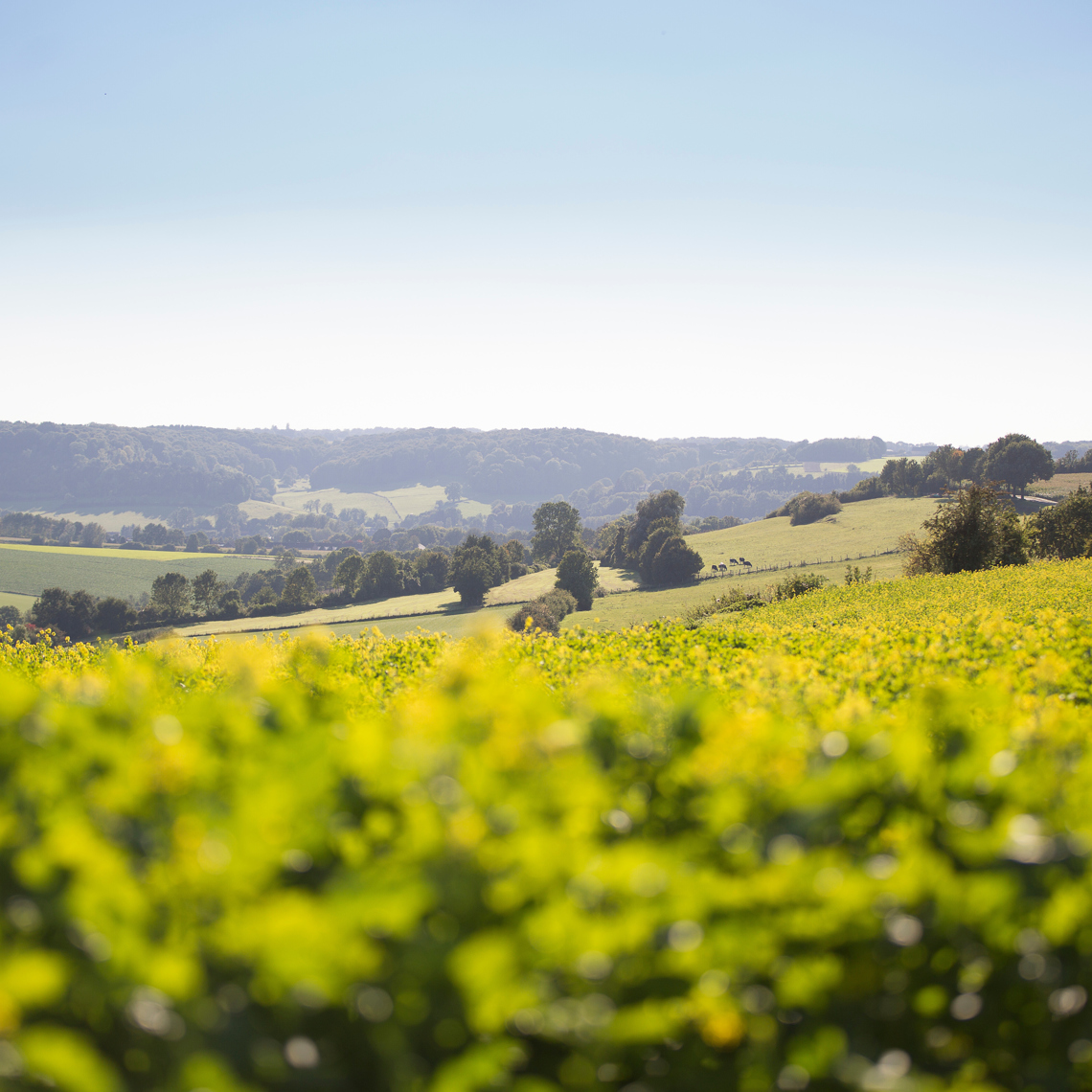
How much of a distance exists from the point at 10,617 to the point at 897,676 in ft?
295

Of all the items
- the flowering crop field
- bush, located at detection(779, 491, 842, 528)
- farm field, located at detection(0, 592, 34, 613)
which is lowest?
farm field, located at detection(0, 592, 34, 613)

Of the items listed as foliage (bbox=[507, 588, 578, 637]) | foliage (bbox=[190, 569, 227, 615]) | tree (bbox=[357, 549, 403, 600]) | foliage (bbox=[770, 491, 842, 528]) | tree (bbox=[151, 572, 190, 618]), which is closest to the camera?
foliage (bbox=[507, 588, 578, 637])

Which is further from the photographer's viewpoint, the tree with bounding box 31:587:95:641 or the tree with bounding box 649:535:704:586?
the tree with bounding box 649:535:704:586

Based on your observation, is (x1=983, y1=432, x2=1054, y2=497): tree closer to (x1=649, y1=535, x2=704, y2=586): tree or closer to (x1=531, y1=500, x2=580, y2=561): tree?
(x1=649, y1=535, x2=704, y2=586): tree

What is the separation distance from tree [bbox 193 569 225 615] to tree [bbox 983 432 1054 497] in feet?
317

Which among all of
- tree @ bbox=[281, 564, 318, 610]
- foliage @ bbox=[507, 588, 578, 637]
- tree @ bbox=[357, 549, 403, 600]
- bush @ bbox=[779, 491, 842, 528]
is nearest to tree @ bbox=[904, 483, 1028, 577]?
foliage @ bbox=[507, 588, 578, 637]

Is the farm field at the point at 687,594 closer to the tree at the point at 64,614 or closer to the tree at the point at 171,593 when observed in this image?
the tree at the point at 64,614

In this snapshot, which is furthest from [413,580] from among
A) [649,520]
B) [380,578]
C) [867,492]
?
[867,492]

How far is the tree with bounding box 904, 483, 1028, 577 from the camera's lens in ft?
100

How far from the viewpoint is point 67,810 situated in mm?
2029

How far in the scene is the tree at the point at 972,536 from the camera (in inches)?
1201

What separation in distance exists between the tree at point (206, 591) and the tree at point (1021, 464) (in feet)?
317

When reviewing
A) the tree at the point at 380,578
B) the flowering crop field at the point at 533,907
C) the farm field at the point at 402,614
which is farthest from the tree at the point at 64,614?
the flowering crop field at the point at 533,907

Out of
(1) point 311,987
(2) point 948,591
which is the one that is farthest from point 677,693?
(2) point 948,591
